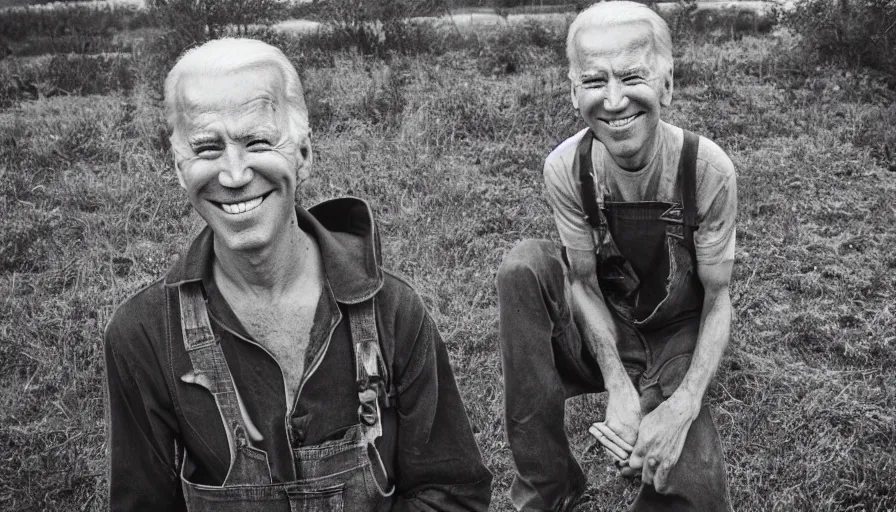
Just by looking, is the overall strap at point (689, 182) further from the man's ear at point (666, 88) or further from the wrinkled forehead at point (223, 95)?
the wrinkled forehead at point (223, 95)

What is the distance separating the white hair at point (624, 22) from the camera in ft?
10.8

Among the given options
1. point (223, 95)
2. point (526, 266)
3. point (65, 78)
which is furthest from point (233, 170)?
point (65, 78)

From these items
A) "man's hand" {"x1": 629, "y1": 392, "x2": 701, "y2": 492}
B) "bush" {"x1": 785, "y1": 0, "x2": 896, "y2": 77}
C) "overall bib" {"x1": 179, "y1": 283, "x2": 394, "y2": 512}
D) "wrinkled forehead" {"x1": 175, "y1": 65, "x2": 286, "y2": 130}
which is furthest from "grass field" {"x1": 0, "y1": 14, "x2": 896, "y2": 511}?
"wrinkled forehead" {"x1": 175, "y1": 65, "x2": 286, "y2": 130}

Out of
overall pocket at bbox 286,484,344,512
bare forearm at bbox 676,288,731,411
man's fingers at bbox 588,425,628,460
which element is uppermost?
overall pocket at bbox 286,484,344,512

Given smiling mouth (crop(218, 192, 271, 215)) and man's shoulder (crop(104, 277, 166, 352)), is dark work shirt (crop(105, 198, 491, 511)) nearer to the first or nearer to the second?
man's shoulder (crop(104, 277, 166, 352))

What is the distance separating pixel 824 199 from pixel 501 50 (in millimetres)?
4239

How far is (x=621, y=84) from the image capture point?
326 cm

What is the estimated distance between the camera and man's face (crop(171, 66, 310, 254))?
2.39 m

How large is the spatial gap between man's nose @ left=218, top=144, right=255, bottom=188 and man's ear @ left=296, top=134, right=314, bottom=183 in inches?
7.3

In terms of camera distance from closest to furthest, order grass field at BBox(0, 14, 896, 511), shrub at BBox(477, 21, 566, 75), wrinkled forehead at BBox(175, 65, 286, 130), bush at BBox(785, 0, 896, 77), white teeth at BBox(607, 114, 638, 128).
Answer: wrinkled forehead at BBox(175, 65, 286, 130)
white teeth at BBox(607, 114, 638, 128)
grass field at BBox(0, 14, 896, 511)
bush at BBox(785, 0, 896, 77)
shrub at BBox(477, 21, 566, 75)

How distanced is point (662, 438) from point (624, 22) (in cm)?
147

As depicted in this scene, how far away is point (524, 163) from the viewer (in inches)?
294

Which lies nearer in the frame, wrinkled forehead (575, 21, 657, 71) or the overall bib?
the overall bib

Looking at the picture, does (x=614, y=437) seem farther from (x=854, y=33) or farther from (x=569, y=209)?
(x=854, y=33)
